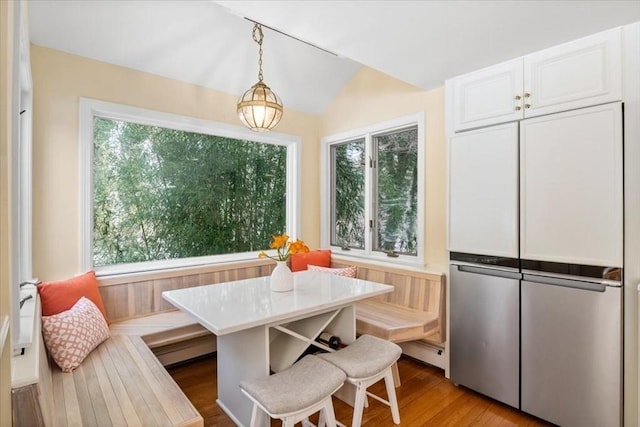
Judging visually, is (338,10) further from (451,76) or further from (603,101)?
(603,101)

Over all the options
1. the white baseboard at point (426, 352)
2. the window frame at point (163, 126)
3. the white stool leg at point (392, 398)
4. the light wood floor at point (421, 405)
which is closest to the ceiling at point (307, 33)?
the window frame at point (163, 126)

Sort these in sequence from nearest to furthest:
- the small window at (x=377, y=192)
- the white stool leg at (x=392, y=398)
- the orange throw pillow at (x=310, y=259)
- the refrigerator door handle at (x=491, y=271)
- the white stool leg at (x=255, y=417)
Result: the white stool leg at (x=255, y=417) → the white stool leg at (x=392, y=398) → the refrigerator door handle at (x=491, y=271) → the small window at (x=377, y=192) → the orange throw pillow at (x=310, y=259)

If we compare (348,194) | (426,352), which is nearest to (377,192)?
(348,194)

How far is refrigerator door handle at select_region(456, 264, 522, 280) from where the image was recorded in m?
2.18

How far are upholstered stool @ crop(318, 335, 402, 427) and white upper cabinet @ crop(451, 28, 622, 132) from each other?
167cm

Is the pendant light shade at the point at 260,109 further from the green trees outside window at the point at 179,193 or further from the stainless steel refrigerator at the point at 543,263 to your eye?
the stainless steel refrigerator at the point at 543,263

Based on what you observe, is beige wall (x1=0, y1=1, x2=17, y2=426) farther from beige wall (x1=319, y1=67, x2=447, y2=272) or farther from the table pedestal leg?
beige wall (x1=319, y1=67, x2=447, y2=272)

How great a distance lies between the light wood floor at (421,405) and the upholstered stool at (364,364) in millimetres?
167

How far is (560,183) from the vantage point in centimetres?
200

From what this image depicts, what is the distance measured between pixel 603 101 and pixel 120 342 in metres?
3.20

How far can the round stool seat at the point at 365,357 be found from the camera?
1.78 metres

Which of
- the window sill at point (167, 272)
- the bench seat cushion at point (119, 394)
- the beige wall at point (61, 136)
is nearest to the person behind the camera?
the bench seat cushion at point (119, 394)

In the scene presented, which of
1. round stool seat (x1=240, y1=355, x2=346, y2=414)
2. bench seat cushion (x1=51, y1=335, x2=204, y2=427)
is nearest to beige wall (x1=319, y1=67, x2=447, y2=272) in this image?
round stool seat (x1=240, y1=355, x2=346, y2=414)

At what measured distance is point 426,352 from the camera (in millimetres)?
2844
